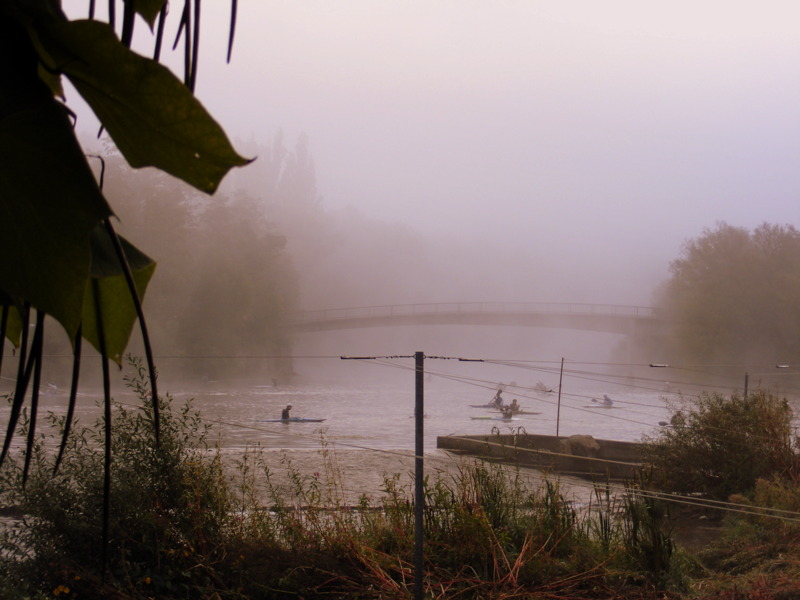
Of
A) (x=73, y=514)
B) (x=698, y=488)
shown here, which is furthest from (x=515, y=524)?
(x=698, y=488)

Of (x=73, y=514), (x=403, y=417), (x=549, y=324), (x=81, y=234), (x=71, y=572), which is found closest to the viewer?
(x=81, y=234)

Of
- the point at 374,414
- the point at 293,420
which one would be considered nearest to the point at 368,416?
the point at 374,414

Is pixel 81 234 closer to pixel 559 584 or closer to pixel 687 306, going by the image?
pixel 559 584

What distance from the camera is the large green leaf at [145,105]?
0.11 metres

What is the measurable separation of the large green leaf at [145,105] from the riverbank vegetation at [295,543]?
84.5 inches

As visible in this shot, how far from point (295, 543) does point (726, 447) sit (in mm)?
3261

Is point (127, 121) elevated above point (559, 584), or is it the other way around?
point (127, 121)

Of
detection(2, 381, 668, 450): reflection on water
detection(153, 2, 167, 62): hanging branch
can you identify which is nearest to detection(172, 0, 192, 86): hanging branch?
detection(153, 2, 167, 62): hanging branch

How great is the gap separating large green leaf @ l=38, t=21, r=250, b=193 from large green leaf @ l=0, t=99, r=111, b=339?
11 millimetres

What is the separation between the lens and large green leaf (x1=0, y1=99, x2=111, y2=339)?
105 millimetres

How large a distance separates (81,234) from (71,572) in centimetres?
237

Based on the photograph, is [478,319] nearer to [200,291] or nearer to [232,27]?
[200,291]

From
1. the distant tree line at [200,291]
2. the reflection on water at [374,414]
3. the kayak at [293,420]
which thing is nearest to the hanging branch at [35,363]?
the reflection on water at [374,414]

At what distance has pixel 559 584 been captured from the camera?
8.91 ft
